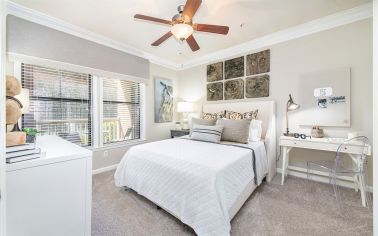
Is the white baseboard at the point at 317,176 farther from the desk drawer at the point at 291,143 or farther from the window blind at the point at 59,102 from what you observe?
the window blind at the point at 59,102

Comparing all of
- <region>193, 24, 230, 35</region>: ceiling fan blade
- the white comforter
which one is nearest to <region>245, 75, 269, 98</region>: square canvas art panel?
the white comforter

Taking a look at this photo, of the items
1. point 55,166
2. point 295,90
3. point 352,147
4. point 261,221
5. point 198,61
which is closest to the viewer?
point 55,166

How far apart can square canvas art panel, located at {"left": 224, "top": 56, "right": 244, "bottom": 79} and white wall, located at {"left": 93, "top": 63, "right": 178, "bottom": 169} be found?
1.55 m

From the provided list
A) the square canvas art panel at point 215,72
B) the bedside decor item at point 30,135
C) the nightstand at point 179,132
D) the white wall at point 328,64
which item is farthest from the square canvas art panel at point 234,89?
the bedside decor item at point 30,135

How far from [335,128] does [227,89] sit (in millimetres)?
1970

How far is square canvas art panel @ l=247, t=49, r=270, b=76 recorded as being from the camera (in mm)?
3092

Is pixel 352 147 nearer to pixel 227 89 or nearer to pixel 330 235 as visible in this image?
pixel 330 235

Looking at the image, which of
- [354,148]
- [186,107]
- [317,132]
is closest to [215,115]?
[186,107]

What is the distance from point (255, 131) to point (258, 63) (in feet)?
4.51

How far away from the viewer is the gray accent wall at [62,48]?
2193 millimetres

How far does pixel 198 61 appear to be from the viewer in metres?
4.12

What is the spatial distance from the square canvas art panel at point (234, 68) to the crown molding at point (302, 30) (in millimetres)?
148

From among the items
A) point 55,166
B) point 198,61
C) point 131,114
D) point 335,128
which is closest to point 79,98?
point 131,114

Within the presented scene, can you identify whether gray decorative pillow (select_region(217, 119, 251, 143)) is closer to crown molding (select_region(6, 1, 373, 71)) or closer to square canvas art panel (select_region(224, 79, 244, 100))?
square canvas art panel (select_region(224, 79, 244, 100))
